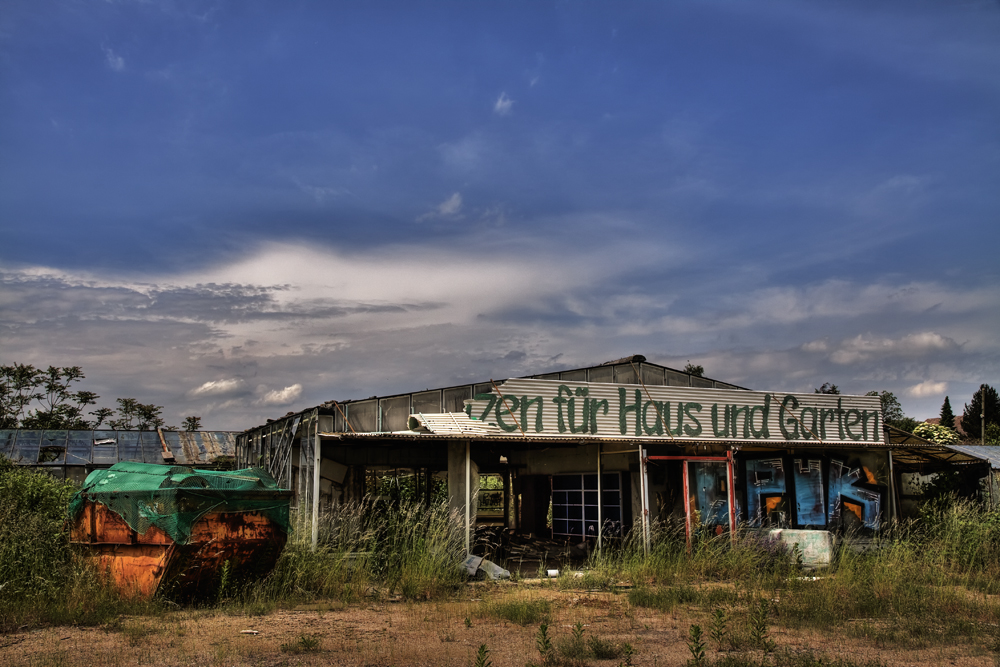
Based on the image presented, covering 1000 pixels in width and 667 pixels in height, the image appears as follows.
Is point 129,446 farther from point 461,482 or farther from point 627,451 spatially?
point 627,451

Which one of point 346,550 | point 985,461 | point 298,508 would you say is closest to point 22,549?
point 346,550

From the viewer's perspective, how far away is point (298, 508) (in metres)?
14.6

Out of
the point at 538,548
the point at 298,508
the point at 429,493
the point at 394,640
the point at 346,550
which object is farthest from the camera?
the point at 429,493

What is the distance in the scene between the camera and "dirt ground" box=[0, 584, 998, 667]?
720 centimetres

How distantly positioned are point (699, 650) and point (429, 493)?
13.5 m

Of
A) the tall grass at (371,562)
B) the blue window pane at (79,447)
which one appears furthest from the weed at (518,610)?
the blue window pane at (79,447)

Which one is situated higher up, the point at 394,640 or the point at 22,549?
the point at 22,549

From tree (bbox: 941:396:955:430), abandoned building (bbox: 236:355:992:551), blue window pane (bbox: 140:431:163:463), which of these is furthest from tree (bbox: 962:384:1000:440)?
blue window pane (bbox: 140:431:163:463)

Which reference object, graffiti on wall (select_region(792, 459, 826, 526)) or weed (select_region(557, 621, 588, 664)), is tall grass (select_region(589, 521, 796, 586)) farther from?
weed (select_region(557, 621, 588, 664))

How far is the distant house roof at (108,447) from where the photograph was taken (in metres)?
Result: 25.9

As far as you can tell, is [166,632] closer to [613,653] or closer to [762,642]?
[613,653]

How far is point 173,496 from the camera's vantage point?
9.56 m

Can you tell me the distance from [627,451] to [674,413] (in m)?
1.51

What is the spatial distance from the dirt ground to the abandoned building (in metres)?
3.70
